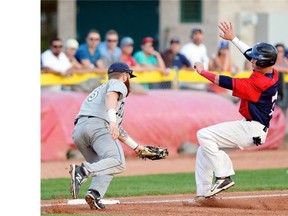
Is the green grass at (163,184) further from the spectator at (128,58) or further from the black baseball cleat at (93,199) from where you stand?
the spectator at (128,58)

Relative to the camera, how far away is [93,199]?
1045 cm

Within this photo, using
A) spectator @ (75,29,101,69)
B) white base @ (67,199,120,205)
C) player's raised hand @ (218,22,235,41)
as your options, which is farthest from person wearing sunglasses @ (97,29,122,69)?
player's raised hand @ (218,22,235,41)

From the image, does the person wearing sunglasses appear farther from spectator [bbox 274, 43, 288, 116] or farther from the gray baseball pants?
the gray baseball pants

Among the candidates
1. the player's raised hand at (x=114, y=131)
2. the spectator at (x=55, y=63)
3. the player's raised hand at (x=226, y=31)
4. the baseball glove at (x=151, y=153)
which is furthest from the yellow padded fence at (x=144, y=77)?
the player's raised hand at (x=114, y=131)

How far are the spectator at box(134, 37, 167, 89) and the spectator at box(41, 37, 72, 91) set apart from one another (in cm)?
163

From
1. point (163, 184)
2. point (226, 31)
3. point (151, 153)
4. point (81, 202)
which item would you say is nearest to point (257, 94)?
point (226, 31)

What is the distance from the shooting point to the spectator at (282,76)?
21250mm

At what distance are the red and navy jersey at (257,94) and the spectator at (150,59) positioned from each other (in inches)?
355

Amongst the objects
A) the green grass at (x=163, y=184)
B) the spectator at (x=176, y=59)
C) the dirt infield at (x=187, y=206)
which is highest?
the spectator at (x=176, y=59)

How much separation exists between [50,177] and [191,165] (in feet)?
9.98

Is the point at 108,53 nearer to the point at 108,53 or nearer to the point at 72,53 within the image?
the point at 108,53

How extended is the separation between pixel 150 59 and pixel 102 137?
9.70 meters

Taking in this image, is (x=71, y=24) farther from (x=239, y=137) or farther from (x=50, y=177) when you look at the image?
(x=239, y=137)

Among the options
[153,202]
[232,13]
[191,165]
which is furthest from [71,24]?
[153,202]
